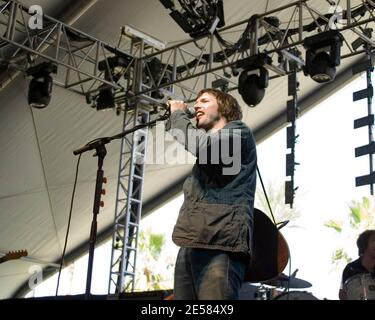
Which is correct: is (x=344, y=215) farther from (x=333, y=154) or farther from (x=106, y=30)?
(x=106, y=30)

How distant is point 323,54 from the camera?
666cm

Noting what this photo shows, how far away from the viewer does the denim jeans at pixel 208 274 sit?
6.26 ft

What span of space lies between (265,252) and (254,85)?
509cm

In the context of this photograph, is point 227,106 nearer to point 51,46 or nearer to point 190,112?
point 190,112

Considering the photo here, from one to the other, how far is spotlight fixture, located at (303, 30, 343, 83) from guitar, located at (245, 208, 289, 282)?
477 centimetres

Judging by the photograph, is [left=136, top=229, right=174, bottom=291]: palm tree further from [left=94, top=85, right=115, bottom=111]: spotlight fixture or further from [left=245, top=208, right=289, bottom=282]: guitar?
[left=245, top=208, right=289, bottom=282]: guitar

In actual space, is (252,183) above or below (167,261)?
below

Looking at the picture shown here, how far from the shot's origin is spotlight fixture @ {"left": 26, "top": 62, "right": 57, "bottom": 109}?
24.3 ft

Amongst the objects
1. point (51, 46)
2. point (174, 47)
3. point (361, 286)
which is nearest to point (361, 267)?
point (361, 286)
